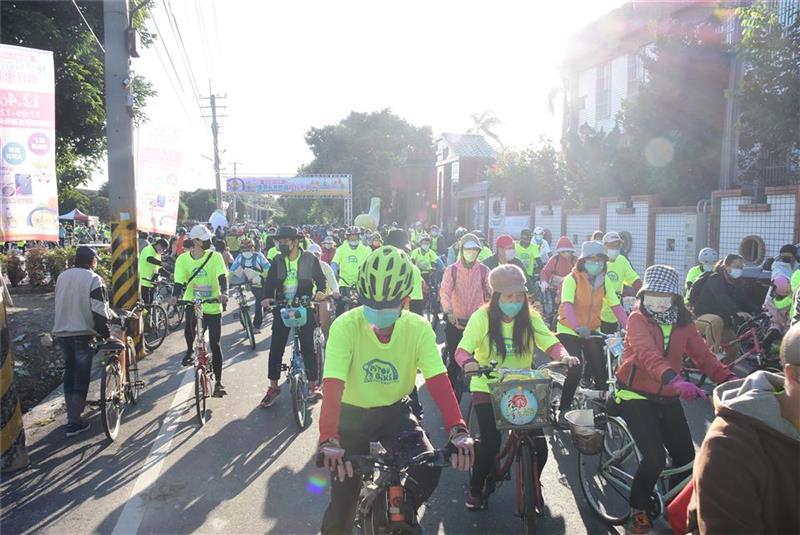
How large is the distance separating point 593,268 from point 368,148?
54.3 meters

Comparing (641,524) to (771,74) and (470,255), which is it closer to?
(470,255)

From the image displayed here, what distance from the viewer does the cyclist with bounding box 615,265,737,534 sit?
Answer: 12.4ft

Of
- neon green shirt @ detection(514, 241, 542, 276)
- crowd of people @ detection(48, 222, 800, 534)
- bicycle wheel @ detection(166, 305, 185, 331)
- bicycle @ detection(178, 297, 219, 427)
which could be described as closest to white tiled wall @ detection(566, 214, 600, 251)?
neon green shirt @ detection(514, 241, 542, 276)

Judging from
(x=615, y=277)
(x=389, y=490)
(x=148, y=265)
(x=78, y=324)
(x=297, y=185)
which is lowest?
(x=389, y=490)

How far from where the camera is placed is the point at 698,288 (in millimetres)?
9102

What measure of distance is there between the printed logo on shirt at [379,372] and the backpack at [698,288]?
7.21 m

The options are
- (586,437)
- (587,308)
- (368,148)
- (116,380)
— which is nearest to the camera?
(586,437)

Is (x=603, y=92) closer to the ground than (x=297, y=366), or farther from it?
farther from it

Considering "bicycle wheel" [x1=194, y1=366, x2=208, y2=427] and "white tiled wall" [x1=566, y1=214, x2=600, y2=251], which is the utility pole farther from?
"bicycle wheel" [x1=194, y1=366, x2=208, y2=427]

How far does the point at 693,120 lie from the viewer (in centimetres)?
1680

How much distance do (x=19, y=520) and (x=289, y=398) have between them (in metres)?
3.50

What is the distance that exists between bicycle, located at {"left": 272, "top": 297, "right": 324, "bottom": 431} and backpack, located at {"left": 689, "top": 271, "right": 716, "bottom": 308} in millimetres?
5853

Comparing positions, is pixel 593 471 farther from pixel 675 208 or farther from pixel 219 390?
pixel 675 208

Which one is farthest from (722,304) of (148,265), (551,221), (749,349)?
(551,221)
